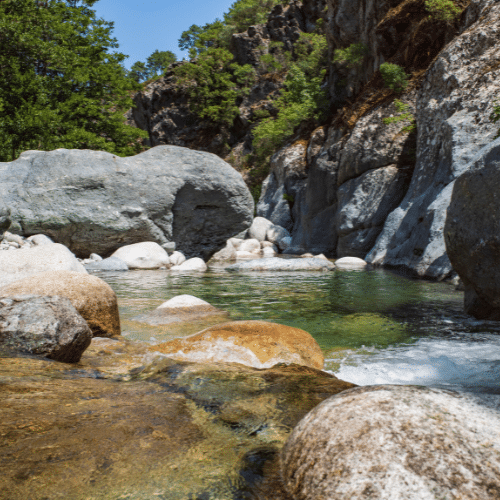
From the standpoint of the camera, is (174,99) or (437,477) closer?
(437,477)

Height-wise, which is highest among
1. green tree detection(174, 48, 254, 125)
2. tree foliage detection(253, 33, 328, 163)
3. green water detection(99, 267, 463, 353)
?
green tree detection(174, 48, 254, 125)

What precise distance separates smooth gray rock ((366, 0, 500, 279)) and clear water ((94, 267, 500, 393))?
156 cm

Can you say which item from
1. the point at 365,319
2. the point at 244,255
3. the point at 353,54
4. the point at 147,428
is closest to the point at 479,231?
the point at 365,319

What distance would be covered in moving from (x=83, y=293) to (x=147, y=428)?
9.90 ft

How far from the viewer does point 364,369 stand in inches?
142

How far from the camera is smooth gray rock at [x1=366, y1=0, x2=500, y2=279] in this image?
1027cm

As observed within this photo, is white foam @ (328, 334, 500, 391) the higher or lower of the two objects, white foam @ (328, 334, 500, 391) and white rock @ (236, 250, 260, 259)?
the lower

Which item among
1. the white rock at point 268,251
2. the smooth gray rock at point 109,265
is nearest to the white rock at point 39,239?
the smooth gray rock at point 109,265

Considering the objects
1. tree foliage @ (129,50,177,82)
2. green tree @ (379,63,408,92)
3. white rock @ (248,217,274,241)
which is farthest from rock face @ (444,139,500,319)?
tree foliage @ (129,50,177,82)

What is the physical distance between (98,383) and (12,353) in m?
0.83

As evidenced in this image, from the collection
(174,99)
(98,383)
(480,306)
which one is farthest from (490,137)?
(174,99)

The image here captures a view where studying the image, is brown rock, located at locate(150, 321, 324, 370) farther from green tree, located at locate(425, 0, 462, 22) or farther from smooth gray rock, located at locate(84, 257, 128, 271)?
green tree, located at locate(425, 0, 462, 22)

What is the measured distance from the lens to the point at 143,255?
12438 millimetres

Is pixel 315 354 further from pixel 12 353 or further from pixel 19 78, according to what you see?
Result: pixel 19 78
